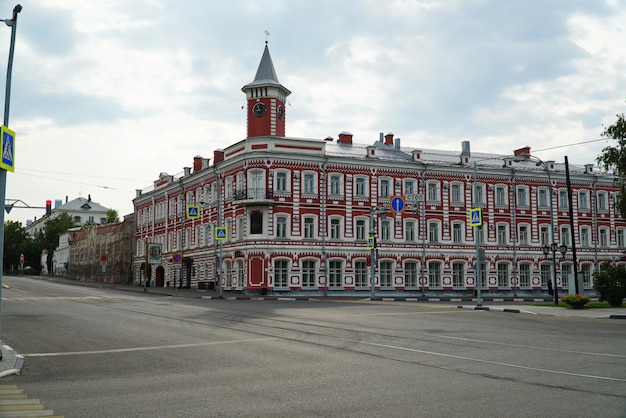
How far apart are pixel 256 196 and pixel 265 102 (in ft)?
28.9

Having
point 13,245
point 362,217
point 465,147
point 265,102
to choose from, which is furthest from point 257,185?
point 13,245

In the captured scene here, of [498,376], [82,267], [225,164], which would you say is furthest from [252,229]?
[82,267]

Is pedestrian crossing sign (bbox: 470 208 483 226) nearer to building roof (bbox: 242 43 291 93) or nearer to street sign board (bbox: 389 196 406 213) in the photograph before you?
street sign board (bbox: 389 196 406 213)

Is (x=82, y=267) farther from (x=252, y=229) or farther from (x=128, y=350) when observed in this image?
(x=128, y=350)

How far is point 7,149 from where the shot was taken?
41.5 feet

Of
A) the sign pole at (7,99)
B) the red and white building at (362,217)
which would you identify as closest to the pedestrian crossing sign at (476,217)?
the red and white building at (362,217)

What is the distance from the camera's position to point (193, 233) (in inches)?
2350

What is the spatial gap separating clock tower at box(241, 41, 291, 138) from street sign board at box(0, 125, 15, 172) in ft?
129

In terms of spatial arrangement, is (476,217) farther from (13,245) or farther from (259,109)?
(13,245)

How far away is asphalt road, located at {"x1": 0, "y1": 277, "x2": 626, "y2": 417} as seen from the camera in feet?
27.7

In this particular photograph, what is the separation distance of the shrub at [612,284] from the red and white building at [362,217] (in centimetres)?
1406

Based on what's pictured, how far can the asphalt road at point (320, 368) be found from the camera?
27.7 feet

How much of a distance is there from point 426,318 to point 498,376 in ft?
42.3

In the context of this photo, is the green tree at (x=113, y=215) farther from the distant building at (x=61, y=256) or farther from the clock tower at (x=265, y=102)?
the clock tower at (x=265, y=102)
